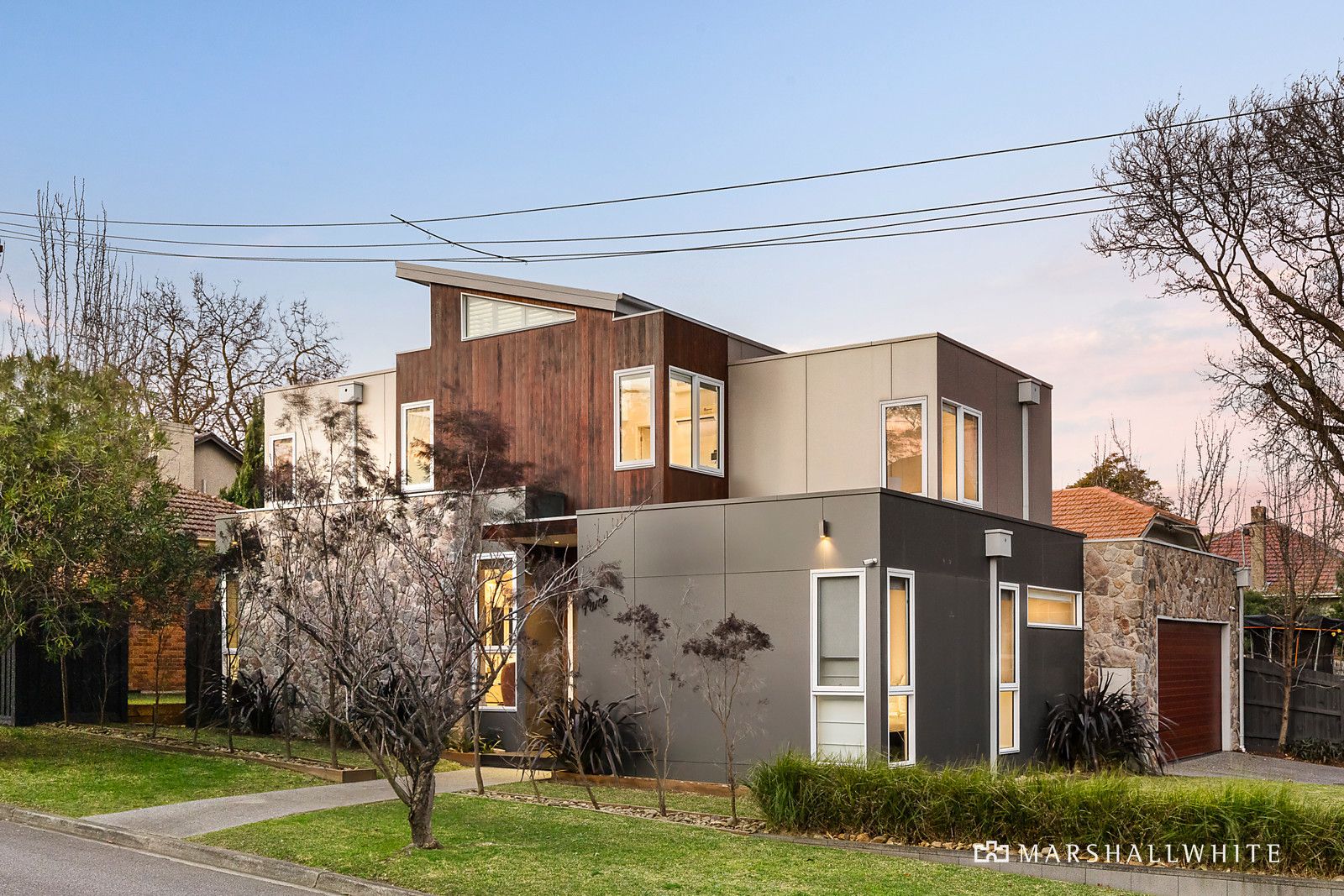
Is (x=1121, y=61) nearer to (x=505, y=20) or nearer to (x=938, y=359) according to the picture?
(x=938, y=359)

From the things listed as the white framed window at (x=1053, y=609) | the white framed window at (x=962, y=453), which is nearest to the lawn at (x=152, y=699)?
the white framed window at (x=962, y=453)

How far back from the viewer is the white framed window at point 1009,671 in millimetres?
16859

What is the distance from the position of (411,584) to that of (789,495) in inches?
182

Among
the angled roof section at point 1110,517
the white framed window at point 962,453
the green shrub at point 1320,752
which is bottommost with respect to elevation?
the green shrub at point 1320,752

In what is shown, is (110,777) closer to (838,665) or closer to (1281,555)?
(838,665)

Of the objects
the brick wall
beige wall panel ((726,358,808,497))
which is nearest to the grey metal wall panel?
beige wall panel ((726,358,808,497))

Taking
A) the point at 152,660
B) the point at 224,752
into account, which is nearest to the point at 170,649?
the point at 152,660

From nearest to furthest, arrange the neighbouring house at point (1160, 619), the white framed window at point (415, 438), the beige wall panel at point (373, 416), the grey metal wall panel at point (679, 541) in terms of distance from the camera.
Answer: the grey metal wall panel at point (679, 541) < the neighbouring house at point (1160, 619) < the white framed window at point (415, 438) < the beige wall panel at point (373, 416)

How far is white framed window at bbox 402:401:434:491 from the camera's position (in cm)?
2012

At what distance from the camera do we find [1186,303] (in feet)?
74.7

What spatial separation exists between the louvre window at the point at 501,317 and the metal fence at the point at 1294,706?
1582 centimetres

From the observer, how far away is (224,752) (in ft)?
54.6

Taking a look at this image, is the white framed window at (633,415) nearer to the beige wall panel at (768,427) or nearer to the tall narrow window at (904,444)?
the beige wall panel at (768,427)

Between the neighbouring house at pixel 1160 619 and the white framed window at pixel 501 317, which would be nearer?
the white framed window at pixel 501 317
